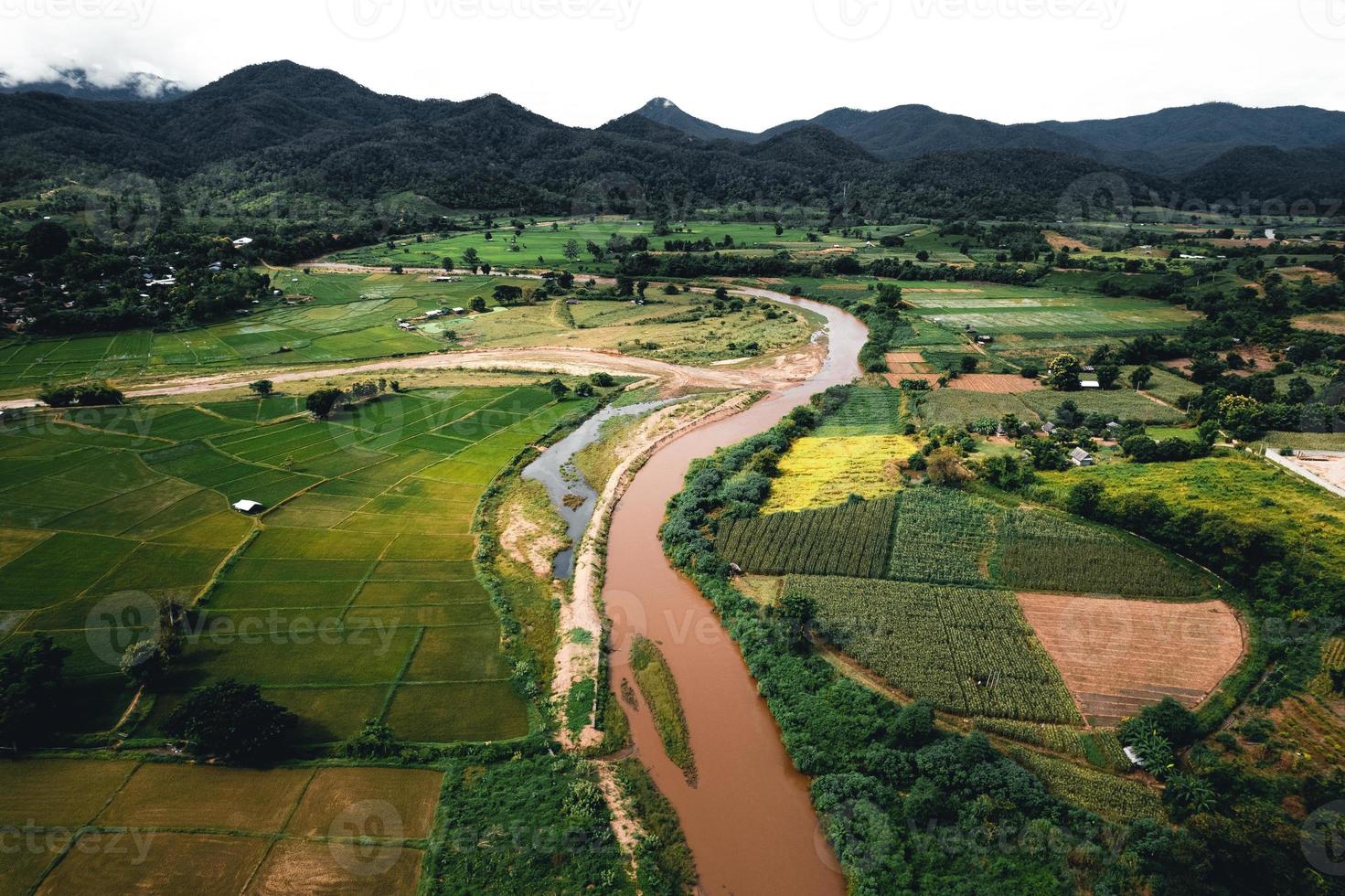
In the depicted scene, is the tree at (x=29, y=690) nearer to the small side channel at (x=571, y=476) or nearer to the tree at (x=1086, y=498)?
the small side channel at (x=571, y=476)

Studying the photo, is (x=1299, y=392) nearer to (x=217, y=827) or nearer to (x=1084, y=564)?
(x=1084, y=564)

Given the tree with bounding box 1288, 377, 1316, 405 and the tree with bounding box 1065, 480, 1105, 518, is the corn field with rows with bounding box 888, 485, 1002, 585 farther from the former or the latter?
the tree with bounding box 1288, 377, 1316, 405

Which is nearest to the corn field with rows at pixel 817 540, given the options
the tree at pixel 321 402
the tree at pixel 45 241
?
the tree at pixel 321 402

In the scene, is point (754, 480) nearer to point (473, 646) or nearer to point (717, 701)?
point (717, 701)

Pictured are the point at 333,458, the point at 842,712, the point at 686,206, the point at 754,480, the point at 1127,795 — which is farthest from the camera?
the point at 686,206

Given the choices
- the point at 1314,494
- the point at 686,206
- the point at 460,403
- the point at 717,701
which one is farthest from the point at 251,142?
the point at 1314,494

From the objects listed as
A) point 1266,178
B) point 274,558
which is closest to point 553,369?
point 274,558
